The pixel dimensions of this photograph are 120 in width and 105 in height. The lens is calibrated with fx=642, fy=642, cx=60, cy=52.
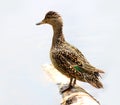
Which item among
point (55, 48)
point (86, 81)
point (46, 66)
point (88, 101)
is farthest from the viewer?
point (46, 66)

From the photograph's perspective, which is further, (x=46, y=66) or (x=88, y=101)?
(x=46, y=66)

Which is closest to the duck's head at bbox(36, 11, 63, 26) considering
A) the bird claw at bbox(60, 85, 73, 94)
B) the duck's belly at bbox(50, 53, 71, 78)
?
the duck's belly at bbox(50, 53, 71, 78)

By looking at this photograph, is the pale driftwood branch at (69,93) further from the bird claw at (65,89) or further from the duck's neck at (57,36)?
the duck's neck at (57,36)

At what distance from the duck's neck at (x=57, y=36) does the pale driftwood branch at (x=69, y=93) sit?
29.0 inches

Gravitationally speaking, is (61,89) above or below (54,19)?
below

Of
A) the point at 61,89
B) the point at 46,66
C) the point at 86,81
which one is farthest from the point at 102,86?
the point at 46,66

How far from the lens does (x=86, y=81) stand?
11703 millimetres

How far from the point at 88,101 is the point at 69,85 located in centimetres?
143

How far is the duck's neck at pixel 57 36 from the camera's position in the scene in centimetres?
1255

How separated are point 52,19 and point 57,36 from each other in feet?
1.26

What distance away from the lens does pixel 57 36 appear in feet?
41.3

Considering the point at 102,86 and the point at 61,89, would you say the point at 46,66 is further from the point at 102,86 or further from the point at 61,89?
the point at 102,86

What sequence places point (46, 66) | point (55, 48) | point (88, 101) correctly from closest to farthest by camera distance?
point (88, 101) → point (55, 48) → point (46, 66)

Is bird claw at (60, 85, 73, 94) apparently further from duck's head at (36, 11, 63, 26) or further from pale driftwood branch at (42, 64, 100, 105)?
duck's head at (36, 11, 63, 26)
